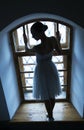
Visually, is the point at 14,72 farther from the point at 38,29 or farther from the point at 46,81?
the point at 38,29

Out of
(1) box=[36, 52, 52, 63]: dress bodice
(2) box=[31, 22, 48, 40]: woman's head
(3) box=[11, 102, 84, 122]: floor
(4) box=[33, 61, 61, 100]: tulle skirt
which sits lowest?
(3) box=[11, 102, 84, 122]: floor

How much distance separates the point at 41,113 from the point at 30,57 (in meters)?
0.65

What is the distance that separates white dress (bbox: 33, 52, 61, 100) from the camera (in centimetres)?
222

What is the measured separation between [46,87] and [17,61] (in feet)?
1.63

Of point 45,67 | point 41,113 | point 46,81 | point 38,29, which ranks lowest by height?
point 41,113

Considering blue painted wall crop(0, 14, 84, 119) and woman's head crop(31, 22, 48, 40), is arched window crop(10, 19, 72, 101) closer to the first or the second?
blue painted wall crop(0, 14, 84, 119)

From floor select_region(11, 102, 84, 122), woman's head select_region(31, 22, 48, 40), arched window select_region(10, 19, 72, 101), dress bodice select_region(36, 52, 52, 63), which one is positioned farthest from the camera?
floor select_region(11, 102, 84, 122)

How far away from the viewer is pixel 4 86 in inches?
90.3

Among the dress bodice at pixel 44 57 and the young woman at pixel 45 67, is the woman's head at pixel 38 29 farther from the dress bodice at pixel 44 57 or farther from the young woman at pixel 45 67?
the dress bodice at pixel 44 57

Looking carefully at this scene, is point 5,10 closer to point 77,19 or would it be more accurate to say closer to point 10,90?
point 77,19

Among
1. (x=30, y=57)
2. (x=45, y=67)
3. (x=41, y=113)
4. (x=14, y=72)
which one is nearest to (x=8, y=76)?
(x=14, y=72)

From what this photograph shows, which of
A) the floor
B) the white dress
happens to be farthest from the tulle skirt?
the floor

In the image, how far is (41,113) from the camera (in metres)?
2.65

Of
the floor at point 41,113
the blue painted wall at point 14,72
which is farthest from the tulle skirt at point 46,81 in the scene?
the floor at point 41,113
